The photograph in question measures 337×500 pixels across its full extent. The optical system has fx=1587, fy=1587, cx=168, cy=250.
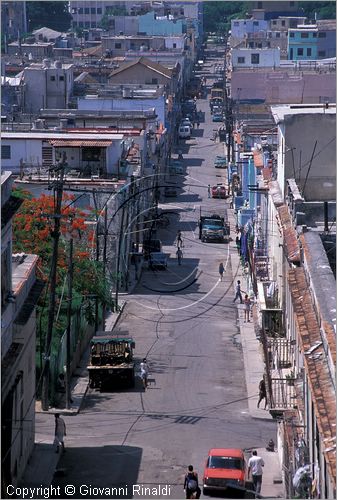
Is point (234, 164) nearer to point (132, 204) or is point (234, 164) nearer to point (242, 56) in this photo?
point (132, 204)

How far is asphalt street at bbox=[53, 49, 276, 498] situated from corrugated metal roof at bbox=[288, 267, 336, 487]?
4452 millimetres

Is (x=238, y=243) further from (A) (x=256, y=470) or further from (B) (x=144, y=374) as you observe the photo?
(A) (x=256, y=470)

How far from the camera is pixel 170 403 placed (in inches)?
1507

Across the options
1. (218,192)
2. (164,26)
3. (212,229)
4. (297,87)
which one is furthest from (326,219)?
(164,26)

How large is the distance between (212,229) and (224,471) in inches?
1664

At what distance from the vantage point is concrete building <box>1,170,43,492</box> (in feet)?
91.1

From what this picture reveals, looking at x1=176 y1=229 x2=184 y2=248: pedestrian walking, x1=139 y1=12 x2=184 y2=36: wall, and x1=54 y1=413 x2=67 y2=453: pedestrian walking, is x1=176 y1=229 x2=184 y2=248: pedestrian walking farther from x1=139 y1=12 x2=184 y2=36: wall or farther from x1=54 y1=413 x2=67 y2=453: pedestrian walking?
x1=139 y1=12 x2=184 y2=36: wall

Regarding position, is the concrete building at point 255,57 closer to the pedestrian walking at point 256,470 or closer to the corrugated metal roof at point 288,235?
the corrugated metal roof at point 288,235

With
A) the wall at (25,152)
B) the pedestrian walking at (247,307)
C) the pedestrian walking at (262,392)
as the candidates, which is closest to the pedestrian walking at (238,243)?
the wall at (25,152)

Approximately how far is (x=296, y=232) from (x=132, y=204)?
958 inches

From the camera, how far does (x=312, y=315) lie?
26797 millimetres

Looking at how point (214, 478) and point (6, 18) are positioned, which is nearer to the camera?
point (214, 478)

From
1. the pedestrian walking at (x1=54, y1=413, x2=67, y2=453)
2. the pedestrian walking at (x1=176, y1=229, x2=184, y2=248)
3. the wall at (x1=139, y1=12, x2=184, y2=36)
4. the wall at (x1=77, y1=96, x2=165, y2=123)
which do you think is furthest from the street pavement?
the wall at (x1=139, y1=12, x2=184, y2=36)

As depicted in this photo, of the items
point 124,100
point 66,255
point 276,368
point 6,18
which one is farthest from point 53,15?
point 276,368
